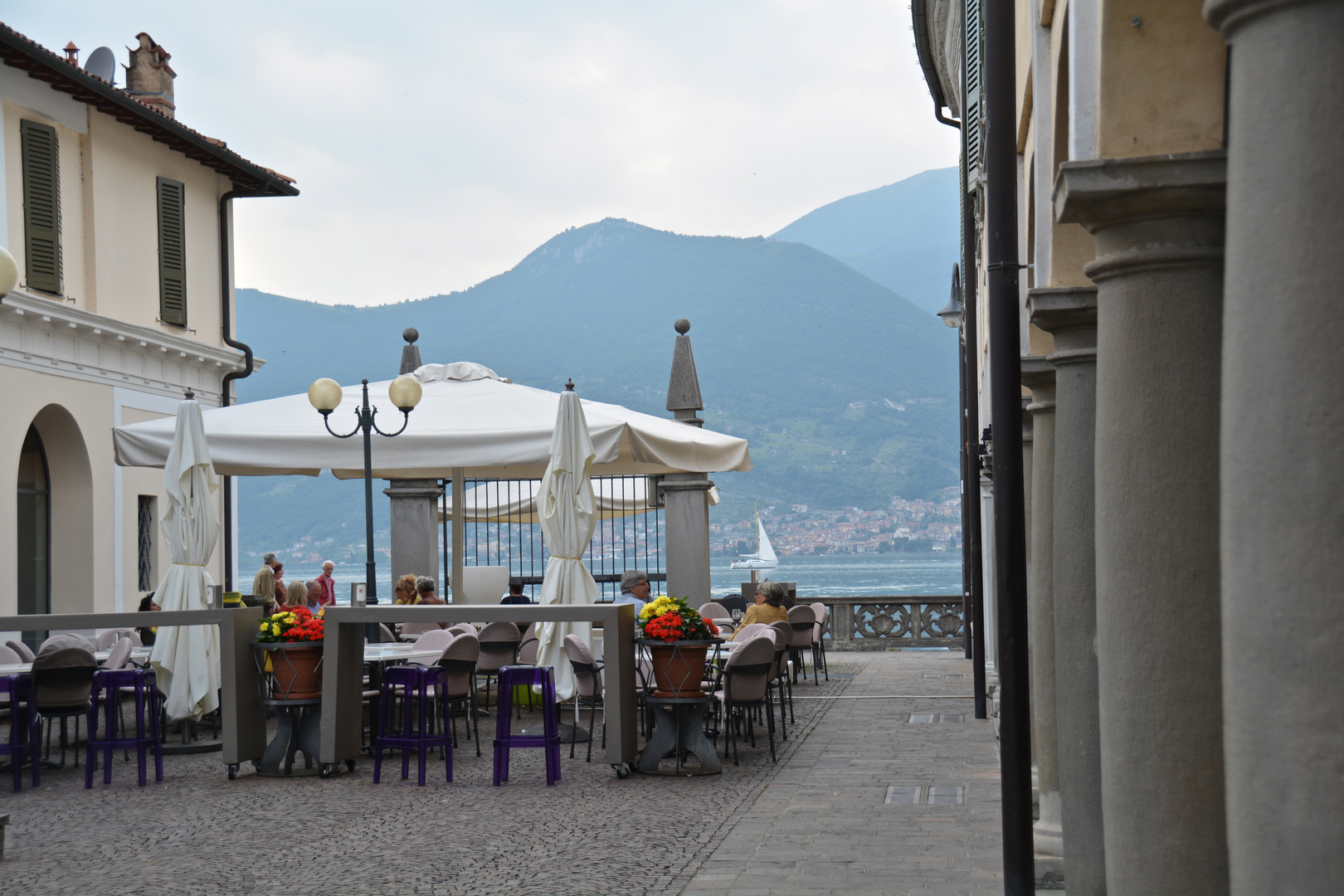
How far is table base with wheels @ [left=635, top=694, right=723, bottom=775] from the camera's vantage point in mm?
9070

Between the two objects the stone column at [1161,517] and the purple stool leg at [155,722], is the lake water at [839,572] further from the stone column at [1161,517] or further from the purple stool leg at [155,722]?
the stone column at [1161,517]

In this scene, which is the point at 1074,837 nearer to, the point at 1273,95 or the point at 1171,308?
the point at 1171,308

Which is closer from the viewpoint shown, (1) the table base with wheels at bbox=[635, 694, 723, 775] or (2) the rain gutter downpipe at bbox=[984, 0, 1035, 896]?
(2) the rain gutter downpipe at bbox=[984, 0, 1035, 896]

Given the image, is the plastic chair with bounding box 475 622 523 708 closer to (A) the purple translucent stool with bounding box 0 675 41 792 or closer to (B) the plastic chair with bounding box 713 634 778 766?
(B) the plastic chair with bounding box 713 634 778 766

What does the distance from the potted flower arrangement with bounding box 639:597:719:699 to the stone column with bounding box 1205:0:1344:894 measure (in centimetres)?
666

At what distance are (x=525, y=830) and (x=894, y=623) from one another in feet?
45.5

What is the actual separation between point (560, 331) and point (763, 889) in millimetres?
168205

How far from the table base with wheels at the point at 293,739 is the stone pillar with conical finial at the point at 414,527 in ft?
20.4

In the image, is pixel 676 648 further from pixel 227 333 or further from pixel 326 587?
pixel 227 333

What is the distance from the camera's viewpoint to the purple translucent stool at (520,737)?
8641 millimetres

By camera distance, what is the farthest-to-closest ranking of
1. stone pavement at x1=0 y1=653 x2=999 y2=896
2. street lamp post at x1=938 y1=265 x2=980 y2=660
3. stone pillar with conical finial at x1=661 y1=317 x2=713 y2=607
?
stone pillar with conical finial at x1=661 y1=317 x2=713 y2=607
street lamp post at x1=938 y1=265 x2=980 y2=660
stone pavement at x1=0 y1=653 x2=999 y2=896

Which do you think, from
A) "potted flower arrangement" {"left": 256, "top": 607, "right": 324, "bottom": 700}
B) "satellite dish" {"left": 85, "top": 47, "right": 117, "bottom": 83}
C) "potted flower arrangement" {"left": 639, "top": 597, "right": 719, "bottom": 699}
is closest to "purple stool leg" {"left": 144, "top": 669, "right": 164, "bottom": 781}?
"potted flower arrangement" {"left": 256, "top": 607, "right": 324, "bottom": 700}

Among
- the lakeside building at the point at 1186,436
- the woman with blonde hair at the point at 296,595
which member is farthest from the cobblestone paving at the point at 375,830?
the woman with blonde hair at the point at 296,595

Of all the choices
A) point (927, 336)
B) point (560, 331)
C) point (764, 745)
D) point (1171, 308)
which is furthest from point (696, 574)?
point (560, 331)
